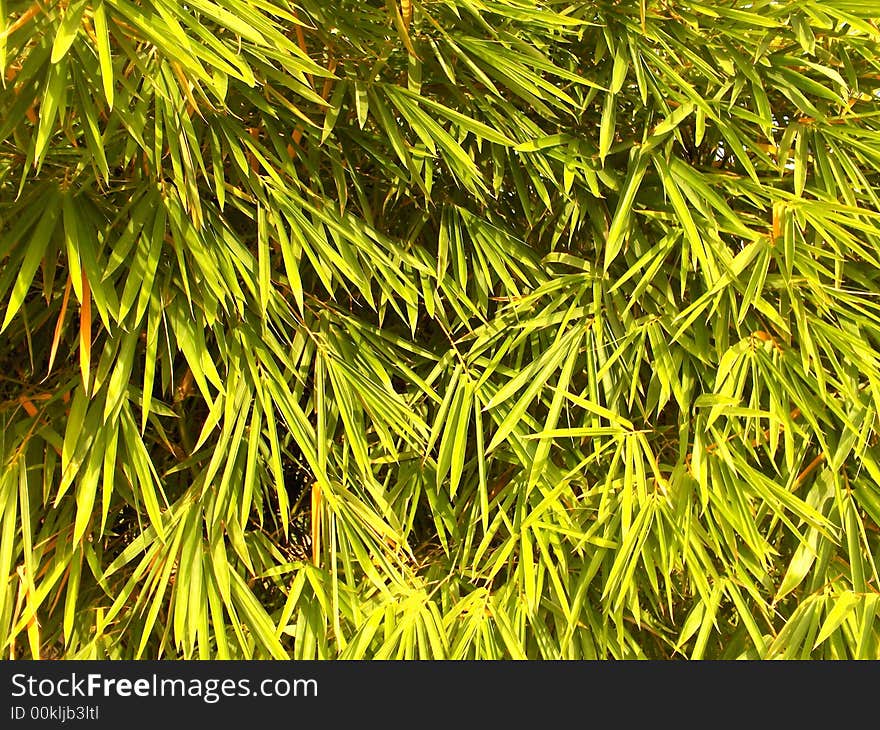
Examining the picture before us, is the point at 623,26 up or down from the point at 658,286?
up

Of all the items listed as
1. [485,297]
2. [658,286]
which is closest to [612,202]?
[658,286]

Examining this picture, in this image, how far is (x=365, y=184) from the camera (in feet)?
4.72

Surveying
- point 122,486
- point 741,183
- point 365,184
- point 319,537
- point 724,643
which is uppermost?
point 365,184

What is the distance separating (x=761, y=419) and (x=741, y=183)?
14.6 inches

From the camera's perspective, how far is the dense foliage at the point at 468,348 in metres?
1.21

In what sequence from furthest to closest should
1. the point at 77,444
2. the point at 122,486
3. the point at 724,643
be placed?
1. the point at 724,643
2. the point at 122,486
3. the point at 77,444

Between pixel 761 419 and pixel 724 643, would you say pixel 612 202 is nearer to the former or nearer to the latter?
pixel 761 419

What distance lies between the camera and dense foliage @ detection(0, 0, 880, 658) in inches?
47.4

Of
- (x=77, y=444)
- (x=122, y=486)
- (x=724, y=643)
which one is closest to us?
(x=77, y=444)

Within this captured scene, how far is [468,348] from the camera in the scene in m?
1.40

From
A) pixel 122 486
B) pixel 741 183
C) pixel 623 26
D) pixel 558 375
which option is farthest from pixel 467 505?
pixel 623 26

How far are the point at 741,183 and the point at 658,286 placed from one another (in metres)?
0.20

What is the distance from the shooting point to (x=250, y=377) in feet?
4.07

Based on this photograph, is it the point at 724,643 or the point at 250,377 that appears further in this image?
the point at 724,643
